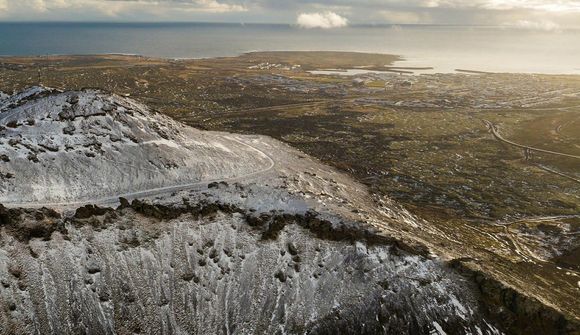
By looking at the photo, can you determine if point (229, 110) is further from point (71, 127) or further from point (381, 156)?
point (71, 127)

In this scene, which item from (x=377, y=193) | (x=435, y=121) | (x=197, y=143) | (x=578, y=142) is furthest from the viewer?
(x=435, y=121)

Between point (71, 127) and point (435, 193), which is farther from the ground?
point (71, 127)

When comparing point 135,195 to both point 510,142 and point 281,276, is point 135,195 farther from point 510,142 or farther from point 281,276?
point 510,142

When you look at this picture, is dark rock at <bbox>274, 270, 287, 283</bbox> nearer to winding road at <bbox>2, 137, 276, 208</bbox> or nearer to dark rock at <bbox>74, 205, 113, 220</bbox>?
winding road at <bbox>2, 137, 276, 208</bbox>

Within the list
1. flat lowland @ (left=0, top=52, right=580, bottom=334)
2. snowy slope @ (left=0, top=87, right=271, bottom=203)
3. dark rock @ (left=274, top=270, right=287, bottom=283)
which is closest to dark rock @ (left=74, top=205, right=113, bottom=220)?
snowy slope @ (left=0, top=87, right=271, bottom=203)

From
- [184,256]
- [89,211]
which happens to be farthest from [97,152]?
[184,256]

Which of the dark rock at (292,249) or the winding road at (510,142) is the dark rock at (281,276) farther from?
the winding road at (510,142)

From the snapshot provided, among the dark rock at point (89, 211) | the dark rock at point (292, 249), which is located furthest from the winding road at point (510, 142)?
the dark rock at point (89, 211)

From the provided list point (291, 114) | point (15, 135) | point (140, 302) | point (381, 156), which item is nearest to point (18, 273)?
point (140, 302)
